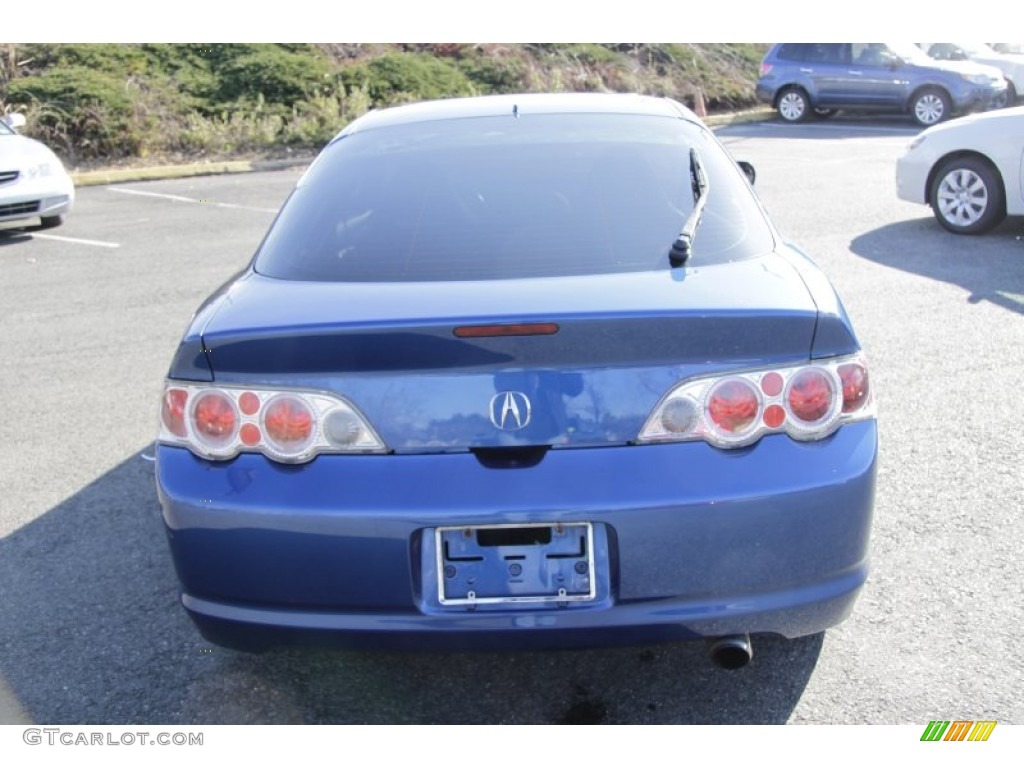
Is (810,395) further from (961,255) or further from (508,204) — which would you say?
(961,255)

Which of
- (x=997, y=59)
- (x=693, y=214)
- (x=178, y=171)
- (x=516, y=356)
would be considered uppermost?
(x=997, y=59)

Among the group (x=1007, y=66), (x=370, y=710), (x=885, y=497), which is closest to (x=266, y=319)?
(x=370, y=710)

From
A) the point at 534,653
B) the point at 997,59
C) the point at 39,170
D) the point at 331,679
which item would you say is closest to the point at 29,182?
the point at 39,170

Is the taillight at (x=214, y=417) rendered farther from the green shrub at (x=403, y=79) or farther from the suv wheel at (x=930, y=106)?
the suv wheel at (x=930, y=106)

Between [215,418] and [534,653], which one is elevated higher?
[215,418]

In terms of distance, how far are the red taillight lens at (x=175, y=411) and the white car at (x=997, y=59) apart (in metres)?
20.4

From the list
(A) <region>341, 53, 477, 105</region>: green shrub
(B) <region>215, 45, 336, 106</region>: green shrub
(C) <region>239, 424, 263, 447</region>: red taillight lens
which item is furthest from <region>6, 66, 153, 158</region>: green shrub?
(C) <region>239, 424, 263, 447</region>: red taillight lens

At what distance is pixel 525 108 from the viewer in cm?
397

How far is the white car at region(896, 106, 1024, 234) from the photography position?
8570 millimetres

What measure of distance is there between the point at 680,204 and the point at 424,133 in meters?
1.02

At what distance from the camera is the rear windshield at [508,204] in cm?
304

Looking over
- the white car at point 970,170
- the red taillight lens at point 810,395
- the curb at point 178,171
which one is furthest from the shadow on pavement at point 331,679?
the curb at point 178,171

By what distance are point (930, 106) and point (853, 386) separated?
1781 cm
